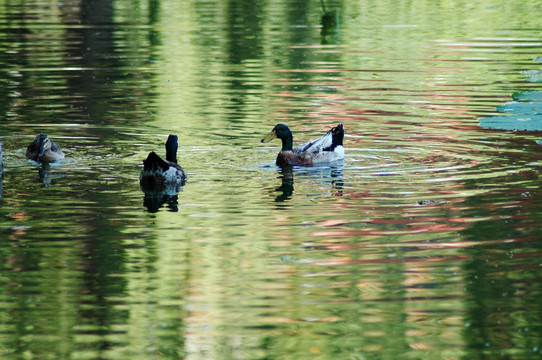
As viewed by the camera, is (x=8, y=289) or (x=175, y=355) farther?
(x=8, y=289)

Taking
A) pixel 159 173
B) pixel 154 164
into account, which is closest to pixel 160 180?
pixel 159 173

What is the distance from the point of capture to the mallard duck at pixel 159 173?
12.8 m

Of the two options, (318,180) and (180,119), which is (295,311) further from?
(180,119)

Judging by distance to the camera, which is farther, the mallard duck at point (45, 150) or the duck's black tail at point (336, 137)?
the duck's black tail at point (336, 137)

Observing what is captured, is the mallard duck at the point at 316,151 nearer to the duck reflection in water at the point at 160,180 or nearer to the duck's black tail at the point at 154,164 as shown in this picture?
the duck reflection in water at the point at 160,180

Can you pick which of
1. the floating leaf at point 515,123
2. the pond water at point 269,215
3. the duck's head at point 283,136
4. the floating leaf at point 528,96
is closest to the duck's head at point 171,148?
the pond water at point 269,215

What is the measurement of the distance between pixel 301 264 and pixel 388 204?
243 centimetres

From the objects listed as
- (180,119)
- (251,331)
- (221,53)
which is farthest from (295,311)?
(221,53)

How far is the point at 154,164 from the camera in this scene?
12.8 metres

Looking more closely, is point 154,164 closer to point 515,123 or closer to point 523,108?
point 515,123

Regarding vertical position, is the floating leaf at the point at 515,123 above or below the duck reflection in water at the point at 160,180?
above

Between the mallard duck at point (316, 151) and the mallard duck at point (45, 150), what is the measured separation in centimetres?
293

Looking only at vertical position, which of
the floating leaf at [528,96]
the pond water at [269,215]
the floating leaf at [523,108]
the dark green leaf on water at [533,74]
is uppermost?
the floating leaf at [528,96]

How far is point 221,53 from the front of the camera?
26.6 meters
